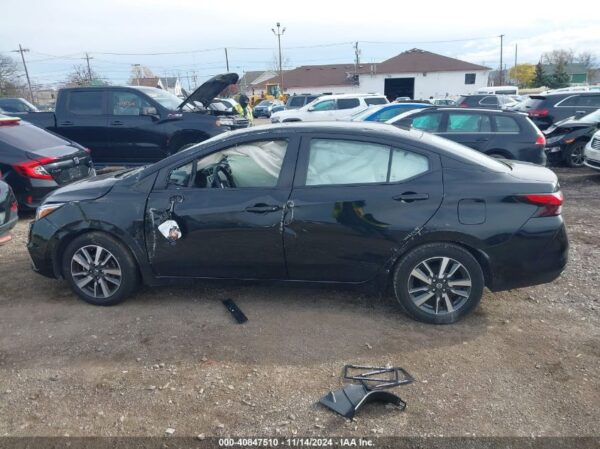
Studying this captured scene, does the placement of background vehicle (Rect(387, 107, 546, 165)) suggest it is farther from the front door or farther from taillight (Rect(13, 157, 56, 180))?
taillight (Rect(13, 157, 56, 180))

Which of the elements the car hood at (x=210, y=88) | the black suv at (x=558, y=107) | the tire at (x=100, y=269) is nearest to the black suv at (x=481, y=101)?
the black suv at (x=558, y=107)

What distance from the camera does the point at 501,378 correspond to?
10.3 ft

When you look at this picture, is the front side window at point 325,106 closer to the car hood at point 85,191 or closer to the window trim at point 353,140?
the car hood at point 85,191

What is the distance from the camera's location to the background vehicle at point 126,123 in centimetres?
957

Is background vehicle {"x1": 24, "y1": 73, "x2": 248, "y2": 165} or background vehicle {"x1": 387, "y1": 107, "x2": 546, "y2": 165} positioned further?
background vehicle {"x1": 24, "y1": 73, "x2": 248, "y2": 165}

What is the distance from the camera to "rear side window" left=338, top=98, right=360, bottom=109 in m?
20.3

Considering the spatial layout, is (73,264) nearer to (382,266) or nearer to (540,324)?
(382,266)

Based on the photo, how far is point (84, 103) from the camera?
9.84 meters

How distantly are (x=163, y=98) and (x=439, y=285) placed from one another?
8.14 meters

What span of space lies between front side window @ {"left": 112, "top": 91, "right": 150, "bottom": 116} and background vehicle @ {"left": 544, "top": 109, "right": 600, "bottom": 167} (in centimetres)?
899

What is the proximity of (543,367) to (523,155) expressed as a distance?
609cm

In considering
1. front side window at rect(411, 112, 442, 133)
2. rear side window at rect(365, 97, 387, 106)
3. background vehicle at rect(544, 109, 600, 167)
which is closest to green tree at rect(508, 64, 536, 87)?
rear side window at rect(365, 97, 387, 106)

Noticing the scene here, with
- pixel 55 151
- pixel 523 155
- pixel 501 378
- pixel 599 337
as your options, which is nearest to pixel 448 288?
pixel 501 378

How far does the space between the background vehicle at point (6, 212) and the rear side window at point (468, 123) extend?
280 inches
